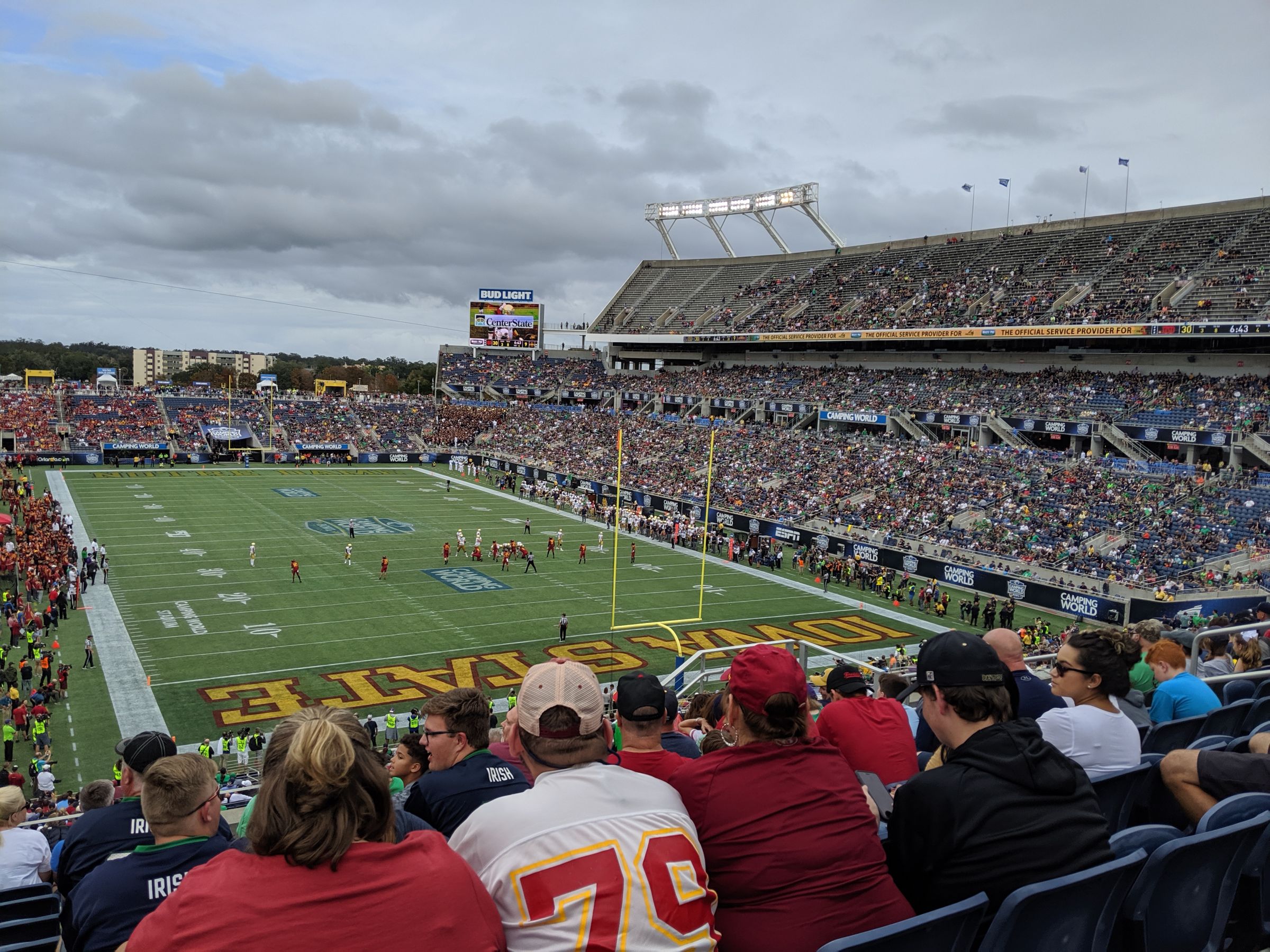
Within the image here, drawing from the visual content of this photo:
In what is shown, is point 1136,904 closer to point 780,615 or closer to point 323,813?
point 323,813

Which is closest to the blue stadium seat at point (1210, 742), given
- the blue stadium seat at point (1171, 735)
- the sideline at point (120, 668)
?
the blue stadium seat at point (1171, 735)

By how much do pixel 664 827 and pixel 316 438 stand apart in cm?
6606

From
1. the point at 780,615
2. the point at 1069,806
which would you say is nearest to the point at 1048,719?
the point at 1069,806

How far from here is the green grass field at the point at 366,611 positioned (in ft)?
63.8

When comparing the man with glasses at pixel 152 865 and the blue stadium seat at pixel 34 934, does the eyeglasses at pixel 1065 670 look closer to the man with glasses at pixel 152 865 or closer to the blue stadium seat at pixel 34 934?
the man with glasses at pixel 152 865

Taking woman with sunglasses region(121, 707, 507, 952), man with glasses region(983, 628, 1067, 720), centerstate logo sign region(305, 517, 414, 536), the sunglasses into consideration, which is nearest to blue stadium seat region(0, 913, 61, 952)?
the sunglasses

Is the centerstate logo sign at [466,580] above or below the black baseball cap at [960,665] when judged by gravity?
below

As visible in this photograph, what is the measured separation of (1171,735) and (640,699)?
11.4 feet

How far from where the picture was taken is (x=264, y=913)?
72.2 inches

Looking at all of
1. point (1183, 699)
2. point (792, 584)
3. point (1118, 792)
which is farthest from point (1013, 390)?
point (1118, 792)

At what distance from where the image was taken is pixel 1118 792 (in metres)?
3.84

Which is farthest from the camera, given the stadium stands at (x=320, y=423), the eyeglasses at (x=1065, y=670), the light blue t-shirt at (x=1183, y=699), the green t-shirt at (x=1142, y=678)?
the stadium stands at (x=320, y=423)

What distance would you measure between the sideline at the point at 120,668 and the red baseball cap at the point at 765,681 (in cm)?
1284

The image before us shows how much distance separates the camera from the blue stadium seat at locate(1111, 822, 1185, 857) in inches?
126
